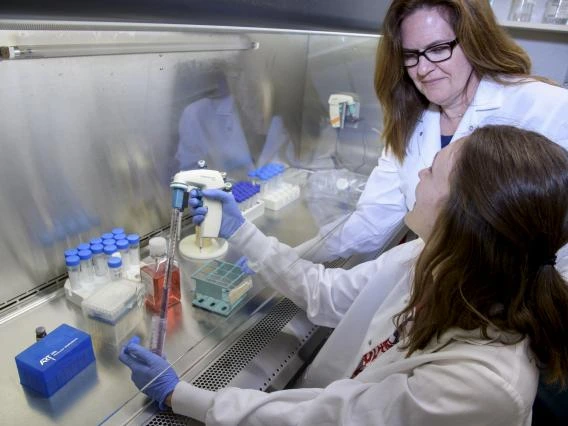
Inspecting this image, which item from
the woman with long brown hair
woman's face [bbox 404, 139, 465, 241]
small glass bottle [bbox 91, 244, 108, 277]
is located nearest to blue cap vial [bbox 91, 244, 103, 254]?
small glass bottle [bbox 91, 244, 108, 277]

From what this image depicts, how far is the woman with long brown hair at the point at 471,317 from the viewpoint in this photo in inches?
26.6

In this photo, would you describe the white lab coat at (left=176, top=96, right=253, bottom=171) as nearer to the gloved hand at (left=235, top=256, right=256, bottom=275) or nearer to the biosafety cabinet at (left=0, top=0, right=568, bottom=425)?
the biosafety cabinet at (left=0, top=0, right=568, bottom=425)

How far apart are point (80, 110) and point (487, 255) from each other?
1081 millimetres

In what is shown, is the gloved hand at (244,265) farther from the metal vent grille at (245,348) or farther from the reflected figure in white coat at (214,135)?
the reflected figure in white coat at (214,135)

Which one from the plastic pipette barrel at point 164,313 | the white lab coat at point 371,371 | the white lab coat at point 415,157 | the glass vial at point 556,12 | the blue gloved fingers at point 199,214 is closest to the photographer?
the white lab coat at point 371,371

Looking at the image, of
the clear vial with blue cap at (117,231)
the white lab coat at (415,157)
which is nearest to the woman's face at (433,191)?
the white lab coat at (415,157)

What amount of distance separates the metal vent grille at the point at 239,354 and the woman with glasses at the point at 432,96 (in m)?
0.20

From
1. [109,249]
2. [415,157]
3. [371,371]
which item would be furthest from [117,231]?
[415,157]

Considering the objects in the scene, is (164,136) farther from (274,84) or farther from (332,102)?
(332,102)

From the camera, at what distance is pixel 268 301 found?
1.25 metres

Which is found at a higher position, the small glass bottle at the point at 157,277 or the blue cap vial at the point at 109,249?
the blue cap vial at the point at 109,249

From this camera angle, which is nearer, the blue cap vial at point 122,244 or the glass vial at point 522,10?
the blue cap vial at point 122,244

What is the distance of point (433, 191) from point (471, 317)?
0.25 meters

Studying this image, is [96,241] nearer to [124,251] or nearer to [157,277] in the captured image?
[124,251]
